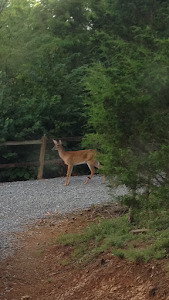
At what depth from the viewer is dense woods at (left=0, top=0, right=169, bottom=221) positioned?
5.12 meters

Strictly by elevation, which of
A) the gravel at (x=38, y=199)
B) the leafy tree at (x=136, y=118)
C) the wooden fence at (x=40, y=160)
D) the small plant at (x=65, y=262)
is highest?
the leafy tree at (x=136, y=118)

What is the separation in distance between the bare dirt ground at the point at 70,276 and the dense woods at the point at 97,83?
2.66 ft

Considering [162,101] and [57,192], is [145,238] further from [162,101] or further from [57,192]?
[57,192]

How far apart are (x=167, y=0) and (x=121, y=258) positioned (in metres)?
16.3

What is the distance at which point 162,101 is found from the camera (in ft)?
16.6

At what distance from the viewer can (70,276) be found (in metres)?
5.51

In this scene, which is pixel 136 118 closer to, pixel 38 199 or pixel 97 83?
pixel 97 83

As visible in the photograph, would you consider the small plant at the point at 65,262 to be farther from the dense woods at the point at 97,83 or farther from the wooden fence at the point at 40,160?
the wooden fence at the point at 40,160

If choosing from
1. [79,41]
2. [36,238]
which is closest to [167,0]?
[79,41]

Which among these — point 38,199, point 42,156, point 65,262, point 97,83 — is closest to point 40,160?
point 42,156

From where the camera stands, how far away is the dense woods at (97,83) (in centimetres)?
512

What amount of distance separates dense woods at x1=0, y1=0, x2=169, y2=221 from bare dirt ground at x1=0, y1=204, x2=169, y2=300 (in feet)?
2.66

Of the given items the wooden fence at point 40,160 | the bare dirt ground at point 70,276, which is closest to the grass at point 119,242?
the bare dirt ground at point 70,276

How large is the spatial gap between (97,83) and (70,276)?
8.00ft
